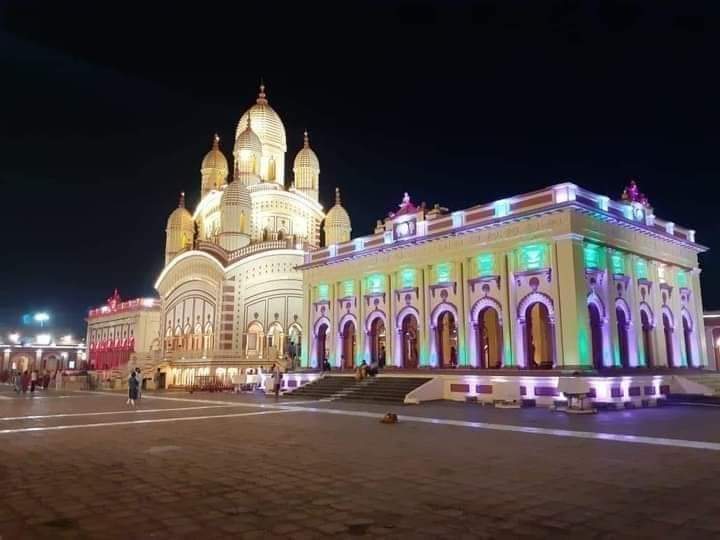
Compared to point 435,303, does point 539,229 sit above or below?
above

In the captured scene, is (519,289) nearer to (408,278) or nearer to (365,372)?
(408,278)

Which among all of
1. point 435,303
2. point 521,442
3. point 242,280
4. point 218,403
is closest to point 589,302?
point 435,303

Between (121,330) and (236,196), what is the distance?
1336 inches

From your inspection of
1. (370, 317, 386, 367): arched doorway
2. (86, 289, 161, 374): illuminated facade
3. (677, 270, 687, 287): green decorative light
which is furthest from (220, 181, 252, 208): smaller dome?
(677, 270, 687, 287): green decorative light

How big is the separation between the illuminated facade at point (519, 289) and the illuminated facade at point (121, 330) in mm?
38006

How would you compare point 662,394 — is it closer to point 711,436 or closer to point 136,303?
point 711,436

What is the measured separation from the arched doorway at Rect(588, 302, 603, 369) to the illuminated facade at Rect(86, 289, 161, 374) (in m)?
51.4

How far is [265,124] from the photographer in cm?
5931

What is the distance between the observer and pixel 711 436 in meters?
13.6

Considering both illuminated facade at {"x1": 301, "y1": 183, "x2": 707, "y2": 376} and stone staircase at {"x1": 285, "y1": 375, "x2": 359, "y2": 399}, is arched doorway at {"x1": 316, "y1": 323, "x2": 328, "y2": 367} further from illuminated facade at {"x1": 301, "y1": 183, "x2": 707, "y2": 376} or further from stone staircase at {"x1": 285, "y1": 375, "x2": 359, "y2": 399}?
stone staircase at {"x1": 285, "y1": 375, "x2": 359, "y2": 399}

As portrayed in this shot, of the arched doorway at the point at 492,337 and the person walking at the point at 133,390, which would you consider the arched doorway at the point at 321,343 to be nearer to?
the arched doorway at the point at 492,337

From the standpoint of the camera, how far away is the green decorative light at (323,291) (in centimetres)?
3784

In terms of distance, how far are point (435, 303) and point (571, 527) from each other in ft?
81.0

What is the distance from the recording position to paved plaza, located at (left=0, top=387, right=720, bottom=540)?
20.4 feet
